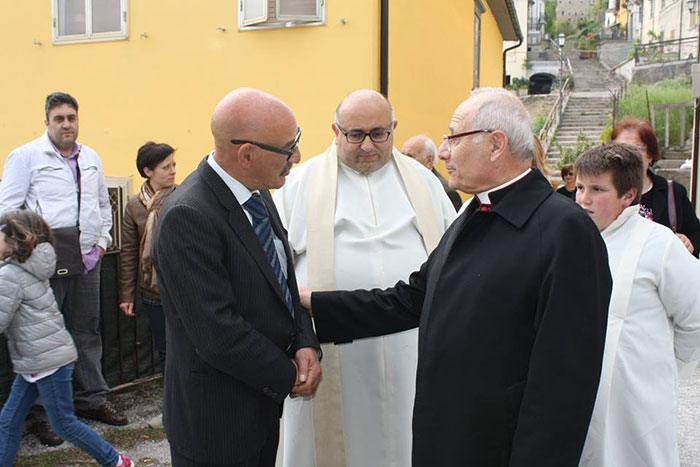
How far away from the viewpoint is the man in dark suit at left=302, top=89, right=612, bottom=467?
1.88 metres

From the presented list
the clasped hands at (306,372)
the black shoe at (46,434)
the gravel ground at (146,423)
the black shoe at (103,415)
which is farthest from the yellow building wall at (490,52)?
the clasped hands at (306,372)

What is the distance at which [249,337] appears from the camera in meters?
2.15

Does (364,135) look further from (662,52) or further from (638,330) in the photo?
(662,52)

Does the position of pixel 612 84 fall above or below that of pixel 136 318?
above

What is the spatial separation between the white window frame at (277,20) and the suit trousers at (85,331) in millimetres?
3706

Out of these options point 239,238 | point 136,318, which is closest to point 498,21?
point 136,318

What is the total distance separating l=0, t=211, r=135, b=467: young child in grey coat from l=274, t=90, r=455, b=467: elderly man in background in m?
1.29

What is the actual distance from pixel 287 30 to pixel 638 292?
572cm

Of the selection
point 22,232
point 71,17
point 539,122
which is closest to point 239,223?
point 22,232

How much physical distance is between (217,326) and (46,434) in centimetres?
310

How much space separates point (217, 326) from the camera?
6.80ft

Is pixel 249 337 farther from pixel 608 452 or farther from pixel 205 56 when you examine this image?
pixel 205 56

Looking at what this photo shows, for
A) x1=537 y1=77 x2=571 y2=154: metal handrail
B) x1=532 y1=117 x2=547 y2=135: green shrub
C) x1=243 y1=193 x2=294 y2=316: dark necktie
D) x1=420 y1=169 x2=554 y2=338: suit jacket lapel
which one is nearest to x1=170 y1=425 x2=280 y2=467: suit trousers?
x1=243 y1=193 x2=294 y2=316: dark necktie

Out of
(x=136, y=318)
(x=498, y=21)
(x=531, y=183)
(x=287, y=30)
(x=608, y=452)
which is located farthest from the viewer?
(x=498, y=21)
